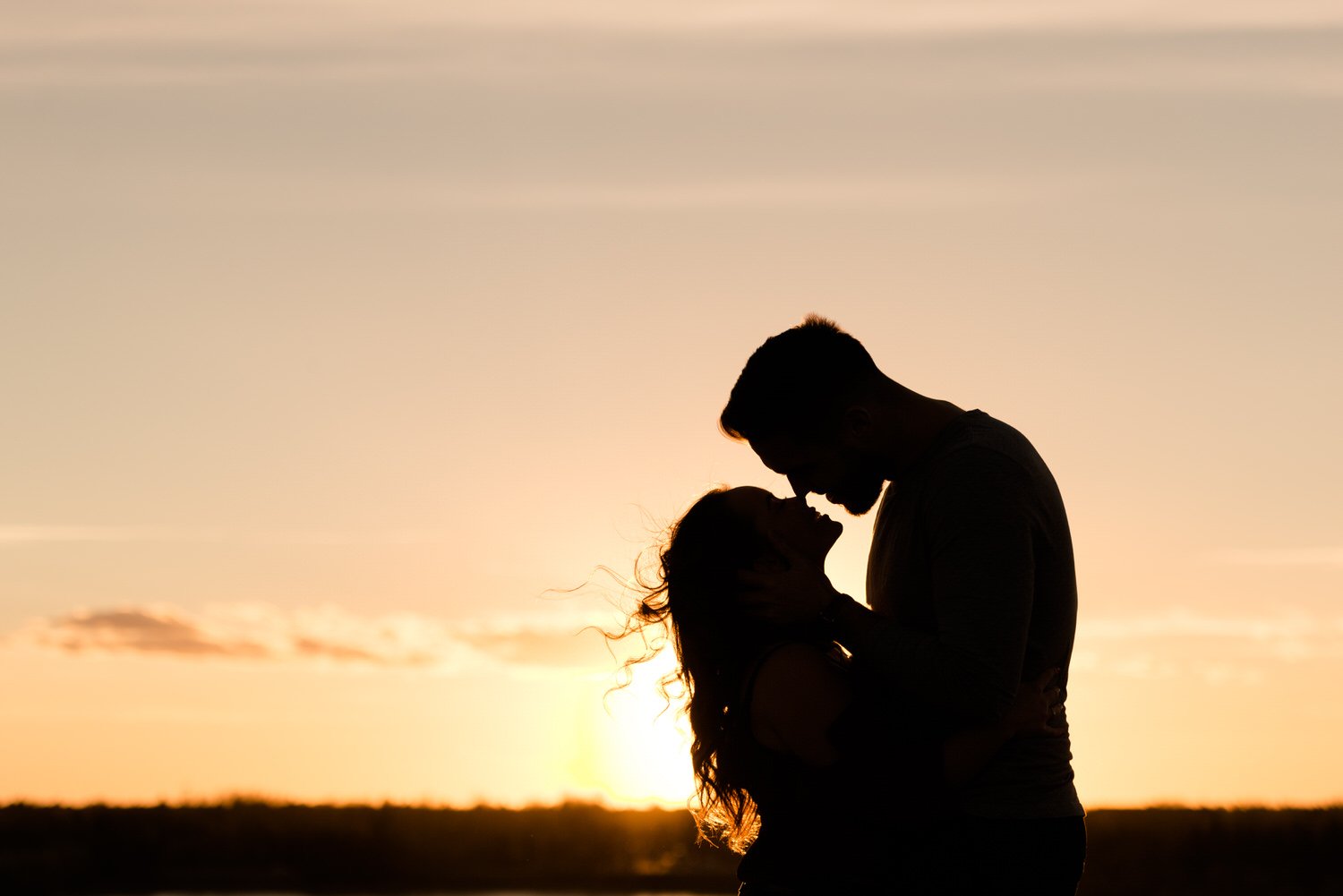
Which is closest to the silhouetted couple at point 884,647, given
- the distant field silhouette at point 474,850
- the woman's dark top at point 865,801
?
the woman's dark top at point 865,801

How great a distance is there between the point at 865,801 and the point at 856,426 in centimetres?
94

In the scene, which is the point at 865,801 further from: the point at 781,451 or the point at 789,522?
the point at 781,451

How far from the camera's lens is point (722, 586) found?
13.9 ft

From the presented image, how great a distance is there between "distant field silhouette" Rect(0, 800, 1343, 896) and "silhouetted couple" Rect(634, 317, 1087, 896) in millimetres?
15407

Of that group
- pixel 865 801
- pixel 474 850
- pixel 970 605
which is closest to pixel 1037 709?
pixel 970 605

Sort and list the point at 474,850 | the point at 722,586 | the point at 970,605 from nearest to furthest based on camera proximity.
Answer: the point at 970,605 → the point at 722,586 → the point at 474,850

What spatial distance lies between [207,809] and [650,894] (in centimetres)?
623

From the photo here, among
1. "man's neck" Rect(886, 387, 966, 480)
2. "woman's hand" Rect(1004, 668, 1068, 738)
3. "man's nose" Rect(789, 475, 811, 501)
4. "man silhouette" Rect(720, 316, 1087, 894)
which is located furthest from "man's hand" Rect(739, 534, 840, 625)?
"woman's hand" Rect(1004, 668, 1068, 738)

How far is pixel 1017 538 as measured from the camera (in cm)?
393

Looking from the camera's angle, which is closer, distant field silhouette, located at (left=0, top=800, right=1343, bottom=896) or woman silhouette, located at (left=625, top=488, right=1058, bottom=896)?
woman silhouette, located at (left=625, top=488, right=1058, bottom=896)

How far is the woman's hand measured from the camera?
3951 millimetres

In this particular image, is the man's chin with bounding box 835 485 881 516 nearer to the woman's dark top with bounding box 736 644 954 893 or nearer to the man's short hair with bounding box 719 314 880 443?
the man's short hair with bounding box 719 314 880 443

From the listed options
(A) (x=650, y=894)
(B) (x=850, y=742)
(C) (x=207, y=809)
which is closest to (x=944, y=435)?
(B) (x=850, y=742)

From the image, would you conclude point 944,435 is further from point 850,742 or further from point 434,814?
point 434,814
